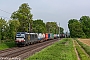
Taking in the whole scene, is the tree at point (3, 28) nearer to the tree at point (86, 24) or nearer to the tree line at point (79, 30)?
the tree line at point (79, 30)

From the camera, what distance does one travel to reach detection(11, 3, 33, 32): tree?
7544cm

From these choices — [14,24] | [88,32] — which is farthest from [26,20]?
[88,32]

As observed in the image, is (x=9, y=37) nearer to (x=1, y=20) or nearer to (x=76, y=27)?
(x=1, y=20)

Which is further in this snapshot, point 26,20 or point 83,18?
point 83,18

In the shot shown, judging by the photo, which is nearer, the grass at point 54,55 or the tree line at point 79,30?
the grass at point 54,55

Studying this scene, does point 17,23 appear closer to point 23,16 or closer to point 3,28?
point 3,28

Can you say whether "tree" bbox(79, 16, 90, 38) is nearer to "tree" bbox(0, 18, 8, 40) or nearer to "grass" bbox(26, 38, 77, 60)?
"tree" bbox(0, 18, 8, 40)

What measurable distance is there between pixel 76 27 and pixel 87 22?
63.3ft

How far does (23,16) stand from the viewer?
7569 centimetres

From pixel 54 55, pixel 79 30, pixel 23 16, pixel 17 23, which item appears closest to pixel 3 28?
pixel 17 23

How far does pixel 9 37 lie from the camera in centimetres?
6066

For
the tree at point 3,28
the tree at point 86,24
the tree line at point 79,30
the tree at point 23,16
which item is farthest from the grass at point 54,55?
the tree at point 86,24

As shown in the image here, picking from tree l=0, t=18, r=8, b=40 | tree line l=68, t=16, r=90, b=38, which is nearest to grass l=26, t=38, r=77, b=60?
tree l=0, t=18, r=8, b=40

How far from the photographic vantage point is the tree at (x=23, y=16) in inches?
2970
